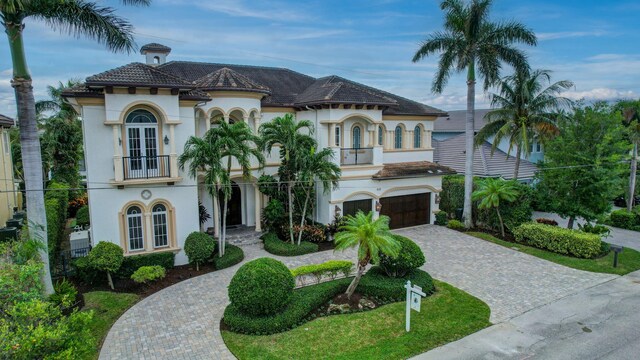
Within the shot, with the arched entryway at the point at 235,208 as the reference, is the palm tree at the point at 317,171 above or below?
above

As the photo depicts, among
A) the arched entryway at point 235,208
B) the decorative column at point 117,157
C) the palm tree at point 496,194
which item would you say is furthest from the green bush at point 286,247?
the palm tree at point 496,194

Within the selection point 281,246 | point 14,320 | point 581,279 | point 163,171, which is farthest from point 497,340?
point 163,171

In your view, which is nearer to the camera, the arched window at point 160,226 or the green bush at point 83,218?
the arched window at point 160,226

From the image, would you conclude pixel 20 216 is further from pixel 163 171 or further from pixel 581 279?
pixel 581 279

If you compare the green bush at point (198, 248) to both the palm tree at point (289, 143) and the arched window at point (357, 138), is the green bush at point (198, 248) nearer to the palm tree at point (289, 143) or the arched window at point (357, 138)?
the palm tree at point (289, 143)

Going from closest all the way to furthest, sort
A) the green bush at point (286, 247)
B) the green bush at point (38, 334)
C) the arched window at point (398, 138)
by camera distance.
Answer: the green bush at point (38, 334) → the green bush at point (286, 247) → the arched window at point (398, 138)

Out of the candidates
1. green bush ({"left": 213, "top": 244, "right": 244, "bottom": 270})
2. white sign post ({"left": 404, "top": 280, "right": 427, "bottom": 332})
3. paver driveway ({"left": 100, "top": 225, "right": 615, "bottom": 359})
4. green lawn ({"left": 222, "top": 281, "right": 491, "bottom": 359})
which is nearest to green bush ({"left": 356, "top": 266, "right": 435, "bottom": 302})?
green lawn ({"left": 222, "top": 281, "right": 491, "bottom": 359})

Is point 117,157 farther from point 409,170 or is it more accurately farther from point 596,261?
point 596,261
